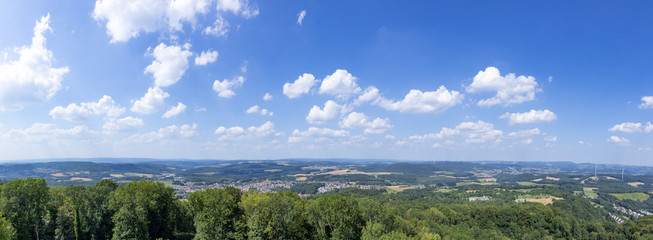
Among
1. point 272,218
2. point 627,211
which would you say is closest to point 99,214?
point 272,218

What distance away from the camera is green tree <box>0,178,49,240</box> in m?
31.8

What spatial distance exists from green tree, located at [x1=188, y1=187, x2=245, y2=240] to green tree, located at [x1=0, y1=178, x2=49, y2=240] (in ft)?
57.7

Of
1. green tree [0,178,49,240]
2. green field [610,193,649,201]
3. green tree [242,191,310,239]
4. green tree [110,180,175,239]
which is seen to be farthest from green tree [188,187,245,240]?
green field [610,193,649,201]

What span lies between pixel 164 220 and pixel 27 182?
16.1m

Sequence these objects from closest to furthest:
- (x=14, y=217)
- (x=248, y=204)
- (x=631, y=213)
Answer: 1. (x=14, y=217)
2. (x=248, y=204)
3. (x=631, y=213)

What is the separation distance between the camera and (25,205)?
109ft

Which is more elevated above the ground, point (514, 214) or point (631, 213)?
point (514, 214)

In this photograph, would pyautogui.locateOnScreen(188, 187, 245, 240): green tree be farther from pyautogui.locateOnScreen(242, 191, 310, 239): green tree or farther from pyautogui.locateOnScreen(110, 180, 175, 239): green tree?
pyautogui.locateOnScreen(110, 180, 175, 239): green tree

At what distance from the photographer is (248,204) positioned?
36.2 m

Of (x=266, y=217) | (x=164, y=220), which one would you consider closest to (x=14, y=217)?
(x=164, y=220)

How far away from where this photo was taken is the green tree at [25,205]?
104 feet

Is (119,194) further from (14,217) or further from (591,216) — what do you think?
(591,216)

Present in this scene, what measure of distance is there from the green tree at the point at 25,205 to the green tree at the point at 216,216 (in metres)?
17.6

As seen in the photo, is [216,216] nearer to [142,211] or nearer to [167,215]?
[142,211]
